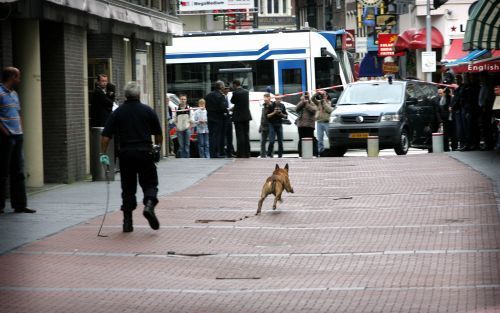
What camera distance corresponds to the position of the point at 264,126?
3478 cm

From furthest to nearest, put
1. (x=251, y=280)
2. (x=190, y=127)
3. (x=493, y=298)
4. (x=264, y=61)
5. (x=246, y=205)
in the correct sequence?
(x=264, y=61) → (x=190, y=127) → (x=246, y=205) → (x=251, y=280) → (x=493, y=298)

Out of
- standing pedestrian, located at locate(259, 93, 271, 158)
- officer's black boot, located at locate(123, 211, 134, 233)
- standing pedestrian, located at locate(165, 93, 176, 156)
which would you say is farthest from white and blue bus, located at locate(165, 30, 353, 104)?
officer's black boot, located at locate(123, 211, 134, 233)

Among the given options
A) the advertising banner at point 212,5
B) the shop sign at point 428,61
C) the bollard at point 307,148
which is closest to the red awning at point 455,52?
the shop sign at point 428,61

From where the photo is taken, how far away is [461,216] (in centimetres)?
1688

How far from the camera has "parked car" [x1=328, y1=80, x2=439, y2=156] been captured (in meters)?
33.2

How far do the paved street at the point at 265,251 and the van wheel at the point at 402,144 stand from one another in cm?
1023

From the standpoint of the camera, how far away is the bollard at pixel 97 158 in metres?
23.9

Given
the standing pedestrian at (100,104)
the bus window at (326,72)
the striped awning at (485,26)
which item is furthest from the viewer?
the bus window at (326,72)

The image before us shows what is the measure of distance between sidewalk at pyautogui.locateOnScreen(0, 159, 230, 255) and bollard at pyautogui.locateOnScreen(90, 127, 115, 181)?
23 centimetres

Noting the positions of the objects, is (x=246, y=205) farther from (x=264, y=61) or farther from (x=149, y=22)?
(x=264, y=61)

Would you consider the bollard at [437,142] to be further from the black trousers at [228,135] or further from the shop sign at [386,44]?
the shop sign at [386,44]

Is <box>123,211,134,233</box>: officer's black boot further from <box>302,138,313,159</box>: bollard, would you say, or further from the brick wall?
<box>302,138,313,159</box>: bollard

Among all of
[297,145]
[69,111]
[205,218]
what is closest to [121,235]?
[205,218]

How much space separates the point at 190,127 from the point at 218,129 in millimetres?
3266
